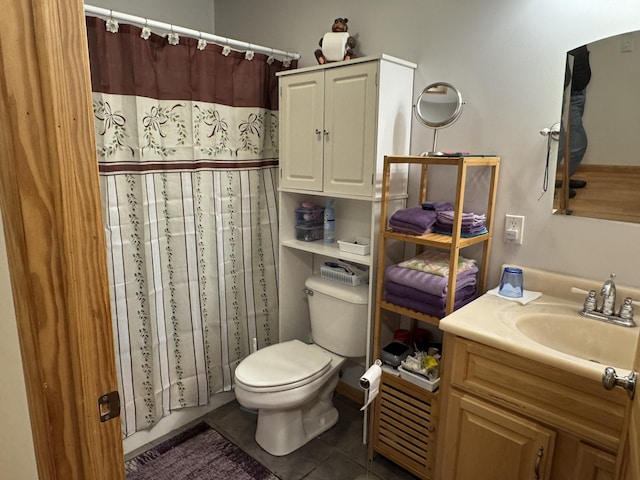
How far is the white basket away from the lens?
7.08ft

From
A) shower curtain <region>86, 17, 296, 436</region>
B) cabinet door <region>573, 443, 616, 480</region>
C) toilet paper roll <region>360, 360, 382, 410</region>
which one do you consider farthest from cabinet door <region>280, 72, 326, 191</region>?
cabinet door <region>573, 443, 616, 480</region>

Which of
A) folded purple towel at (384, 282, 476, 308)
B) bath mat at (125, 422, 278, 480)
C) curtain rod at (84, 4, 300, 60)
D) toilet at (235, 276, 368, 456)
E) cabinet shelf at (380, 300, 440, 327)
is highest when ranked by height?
curtain rod at (84, 4, 300, 60)

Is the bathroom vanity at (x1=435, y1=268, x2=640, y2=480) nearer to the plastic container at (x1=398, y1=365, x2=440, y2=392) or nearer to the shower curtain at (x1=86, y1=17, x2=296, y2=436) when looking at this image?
the plastic container at (x1=398, y1=365, x2=440, y2=392)

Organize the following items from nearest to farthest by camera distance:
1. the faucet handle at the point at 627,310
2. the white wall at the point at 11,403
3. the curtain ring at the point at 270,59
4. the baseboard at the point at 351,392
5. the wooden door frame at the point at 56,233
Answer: the wooden door frame at the point at 56,233
the white wall at the point at 11,403
the faucet handle at the point at 627,310
the curtain ring at the point at 270,59
the baseboard at the point at 351,392

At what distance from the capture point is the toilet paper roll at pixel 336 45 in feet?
6.56

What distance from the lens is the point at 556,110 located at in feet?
5.29

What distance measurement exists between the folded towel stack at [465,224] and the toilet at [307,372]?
0.52 meters

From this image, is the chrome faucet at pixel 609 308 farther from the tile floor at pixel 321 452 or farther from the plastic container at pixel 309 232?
the plastic container at pixel 309 232

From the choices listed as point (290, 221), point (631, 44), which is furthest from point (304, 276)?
point (631, 44)

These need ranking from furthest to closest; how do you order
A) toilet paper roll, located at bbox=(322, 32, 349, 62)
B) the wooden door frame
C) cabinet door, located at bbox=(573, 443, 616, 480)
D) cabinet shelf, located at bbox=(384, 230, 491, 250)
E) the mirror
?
toilet paper roll, located at bbox=(322, 32, 349, 62), the mirror, cabinet shelf, located at bbox=(384, 230, 491, 250), cabinet door, located at bbox=(573, 443, 616, 480), the wooden door frame

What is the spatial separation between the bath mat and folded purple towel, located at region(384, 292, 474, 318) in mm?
951

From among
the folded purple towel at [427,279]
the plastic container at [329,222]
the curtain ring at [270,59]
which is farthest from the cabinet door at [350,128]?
the curtain ring at [270,59]

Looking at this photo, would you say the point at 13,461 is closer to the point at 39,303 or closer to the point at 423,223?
the point at 39,303

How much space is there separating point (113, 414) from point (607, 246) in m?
1.63
